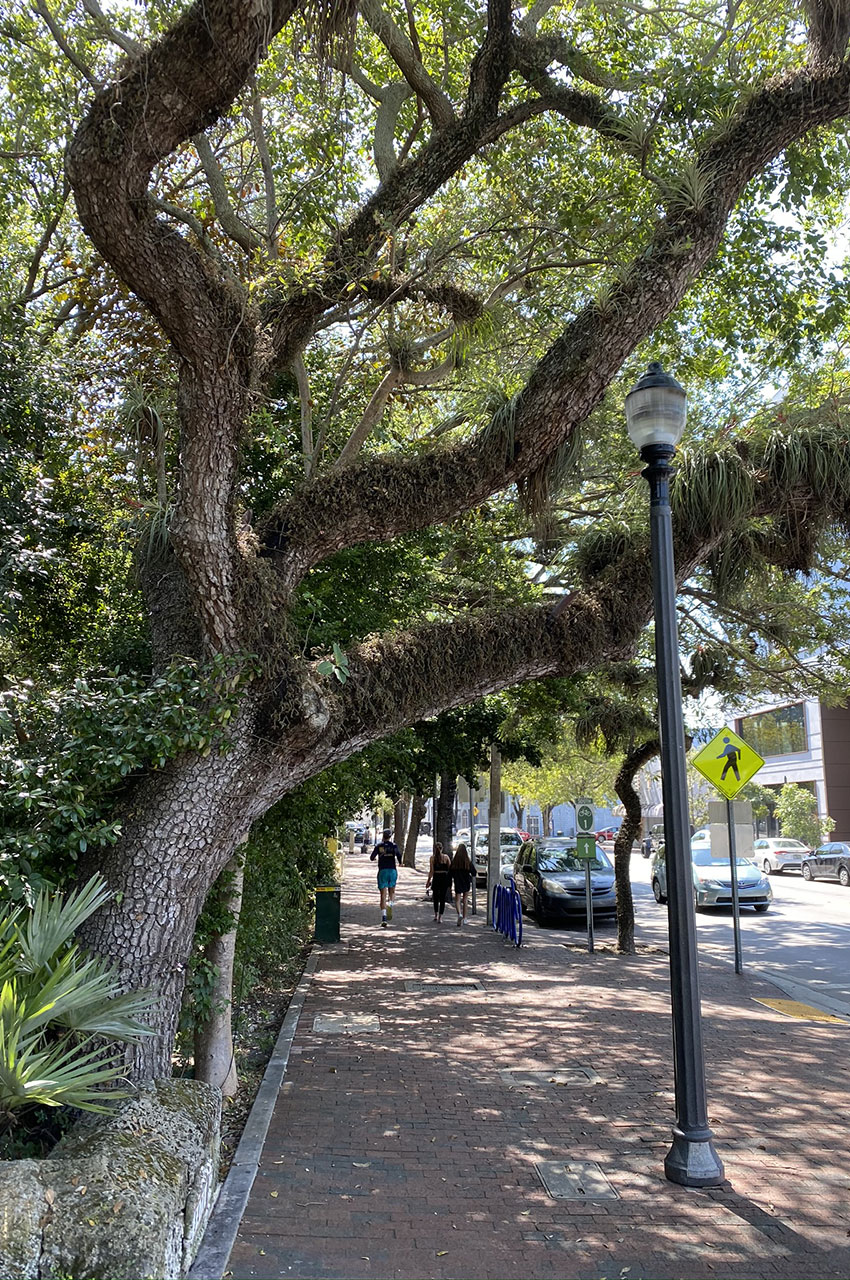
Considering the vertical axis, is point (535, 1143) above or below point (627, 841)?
below

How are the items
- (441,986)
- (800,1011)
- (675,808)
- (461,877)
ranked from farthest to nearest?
1. (461,877)
2. (441,986)
3. (800,1011)
4. (675,808)

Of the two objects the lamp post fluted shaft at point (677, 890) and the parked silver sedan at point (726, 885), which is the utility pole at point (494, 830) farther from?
the lamp post fluted shaft at point (677, 890)

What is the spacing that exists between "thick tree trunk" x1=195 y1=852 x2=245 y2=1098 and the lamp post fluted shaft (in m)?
3.03

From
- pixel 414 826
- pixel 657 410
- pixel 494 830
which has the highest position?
pixel 657 410

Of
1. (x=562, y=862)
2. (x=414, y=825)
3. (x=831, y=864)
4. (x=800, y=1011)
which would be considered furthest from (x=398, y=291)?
(x=831, y=864)

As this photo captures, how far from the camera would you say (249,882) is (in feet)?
27.1

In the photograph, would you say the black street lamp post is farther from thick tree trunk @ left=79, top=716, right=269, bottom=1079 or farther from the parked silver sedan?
the parked silver sedan

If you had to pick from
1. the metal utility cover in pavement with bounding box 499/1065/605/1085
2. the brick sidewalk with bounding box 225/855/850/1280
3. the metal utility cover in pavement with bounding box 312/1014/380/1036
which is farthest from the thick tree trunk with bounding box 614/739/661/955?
the metal utility cover in pavement with bounding box 499/1065/605/1085

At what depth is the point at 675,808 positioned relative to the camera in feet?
18.0

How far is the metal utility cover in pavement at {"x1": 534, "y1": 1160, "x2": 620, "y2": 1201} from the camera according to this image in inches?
197

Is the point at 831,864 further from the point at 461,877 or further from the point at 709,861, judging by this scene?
the point at 461,877

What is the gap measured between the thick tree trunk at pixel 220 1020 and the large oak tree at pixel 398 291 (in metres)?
1.12

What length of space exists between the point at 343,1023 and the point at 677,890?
5.25 metres

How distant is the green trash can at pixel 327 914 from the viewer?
14844mm
